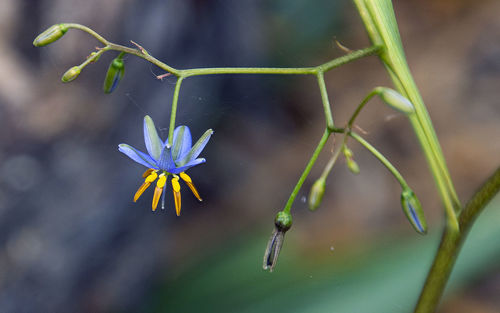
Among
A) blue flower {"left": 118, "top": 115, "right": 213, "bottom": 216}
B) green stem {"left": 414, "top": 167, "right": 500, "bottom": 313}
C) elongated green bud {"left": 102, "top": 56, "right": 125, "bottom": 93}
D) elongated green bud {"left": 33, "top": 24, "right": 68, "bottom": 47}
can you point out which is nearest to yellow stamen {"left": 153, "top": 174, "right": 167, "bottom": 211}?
blue flower {"left": 118, "top": 115, "right": 213, "bottom": 216}

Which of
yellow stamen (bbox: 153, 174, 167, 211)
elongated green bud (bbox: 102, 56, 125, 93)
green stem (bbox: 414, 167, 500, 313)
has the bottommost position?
green stem (bbox: 414, 167, 500, 313)

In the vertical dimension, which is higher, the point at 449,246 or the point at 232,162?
the point at 232,162

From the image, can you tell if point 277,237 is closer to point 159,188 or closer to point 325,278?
point 159,188

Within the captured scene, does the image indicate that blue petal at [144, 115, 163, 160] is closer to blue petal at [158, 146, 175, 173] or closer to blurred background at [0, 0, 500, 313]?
blue petal at [158, 146, 175, 173]

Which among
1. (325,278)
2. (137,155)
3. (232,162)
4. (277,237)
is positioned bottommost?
(277,237)

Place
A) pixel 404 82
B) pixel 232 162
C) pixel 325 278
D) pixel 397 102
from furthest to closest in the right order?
→ pixel 232 162, pixel 325 278, pixel 404 82, pixel 397 102

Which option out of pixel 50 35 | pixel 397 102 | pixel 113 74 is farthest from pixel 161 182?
pixel 397 102

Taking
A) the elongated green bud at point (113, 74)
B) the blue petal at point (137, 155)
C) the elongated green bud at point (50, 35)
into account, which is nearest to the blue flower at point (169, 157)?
the blue petal at point (137, 155)
